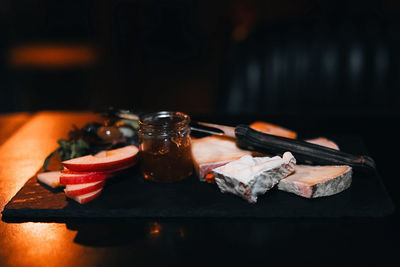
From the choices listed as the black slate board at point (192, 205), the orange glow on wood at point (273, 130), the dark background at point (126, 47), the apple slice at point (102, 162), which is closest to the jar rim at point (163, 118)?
the apple slice at point (102, 162)

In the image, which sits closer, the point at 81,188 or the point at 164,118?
the point at 81,188

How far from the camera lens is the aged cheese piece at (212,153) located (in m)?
1.34

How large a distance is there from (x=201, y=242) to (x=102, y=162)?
45 cm

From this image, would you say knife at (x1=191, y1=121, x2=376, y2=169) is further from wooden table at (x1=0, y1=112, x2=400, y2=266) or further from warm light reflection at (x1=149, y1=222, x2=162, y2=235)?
warm light reflection at (x1=149, y1=222, x2=162, y2=235)

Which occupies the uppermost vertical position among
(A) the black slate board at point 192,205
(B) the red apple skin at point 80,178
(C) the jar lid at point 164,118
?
(C) the jar lid at point 164,118

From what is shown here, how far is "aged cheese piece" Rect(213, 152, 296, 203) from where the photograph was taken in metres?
1.16

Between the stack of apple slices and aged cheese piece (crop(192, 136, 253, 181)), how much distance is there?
0.71 feet

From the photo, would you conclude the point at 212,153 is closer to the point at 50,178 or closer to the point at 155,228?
the point at 155,228

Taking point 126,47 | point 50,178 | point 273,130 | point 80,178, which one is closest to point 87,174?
point 80,178

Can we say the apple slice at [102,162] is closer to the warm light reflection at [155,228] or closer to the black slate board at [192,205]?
the black slate board at [192,205]

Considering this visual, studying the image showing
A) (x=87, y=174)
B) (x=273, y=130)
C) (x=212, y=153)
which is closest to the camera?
(x=87, y=174)

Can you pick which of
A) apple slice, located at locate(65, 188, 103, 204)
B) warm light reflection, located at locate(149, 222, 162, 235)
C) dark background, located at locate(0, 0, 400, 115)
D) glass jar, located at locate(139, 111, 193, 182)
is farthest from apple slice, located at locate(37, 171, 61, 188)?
dark background, located at locate(0, 0, 400, 115)

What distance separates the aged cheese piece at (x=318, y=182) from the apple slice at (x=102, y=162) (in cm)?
49

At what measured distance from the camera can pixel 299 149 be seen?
134 centimetres
